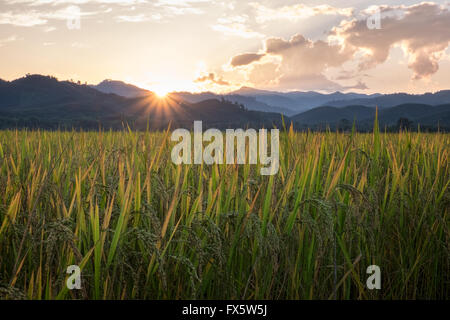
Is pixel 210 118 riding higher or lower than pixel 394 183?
higher

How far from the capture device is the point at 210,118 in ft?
421

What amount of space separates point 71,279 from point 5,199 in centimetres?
114

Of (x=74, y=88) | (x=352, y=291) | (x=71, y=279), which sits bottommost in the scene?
(x=352, y=291)

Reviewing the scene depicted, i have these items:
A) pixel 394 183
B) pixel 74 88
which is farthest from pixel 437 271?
pixel 74 88

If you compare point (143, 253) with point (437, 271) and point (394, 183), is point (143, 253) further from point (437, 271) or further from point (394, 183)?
point (437, 271)

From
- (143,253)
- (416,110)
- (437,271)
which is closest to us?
(143,253)
